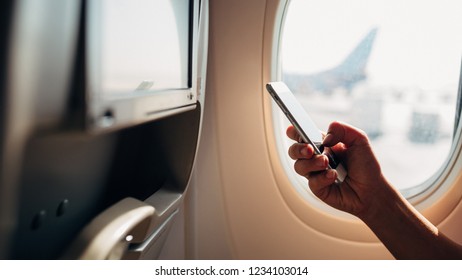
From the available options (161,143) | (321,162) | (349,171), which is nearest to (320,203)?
(349,171)

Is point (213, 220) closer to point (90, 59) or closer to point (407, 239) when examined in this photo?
point (407, 239)

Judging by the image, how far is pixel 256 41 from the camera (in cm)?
118

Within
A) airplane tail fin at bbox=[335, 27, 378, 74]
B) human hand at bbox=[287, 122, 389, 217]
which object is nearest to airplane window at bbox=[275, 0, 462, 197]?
airplane tail fin at bbox=[335, 27, 378, 74]

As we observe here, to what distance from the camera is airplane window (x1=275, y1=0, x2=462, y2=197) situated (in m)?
1.20

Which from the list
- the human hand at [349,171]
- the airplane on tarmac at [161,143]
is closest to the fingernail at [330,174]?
the human hand at [349,171]

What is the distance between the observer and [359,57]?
1245 millimetres

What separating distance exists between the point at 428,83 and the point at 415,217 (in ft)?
1.75

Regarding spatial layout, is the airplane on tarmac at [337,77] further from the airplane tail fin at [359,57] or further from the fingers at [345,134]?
the fingers at [345,134]

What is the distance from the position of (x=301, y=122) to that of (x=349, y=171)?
0.19 metres

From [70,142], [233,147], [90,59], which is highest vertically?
[90,59]

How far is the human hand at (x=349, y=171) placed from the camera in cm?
88

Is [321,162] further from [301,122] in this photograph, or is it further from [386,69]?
[386,69]

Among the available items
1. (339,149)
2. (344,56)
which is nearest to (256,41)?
(344,56)

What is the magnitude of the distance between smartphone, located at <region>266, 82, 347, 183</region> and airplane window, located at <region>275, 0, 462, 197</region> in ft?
1.16
